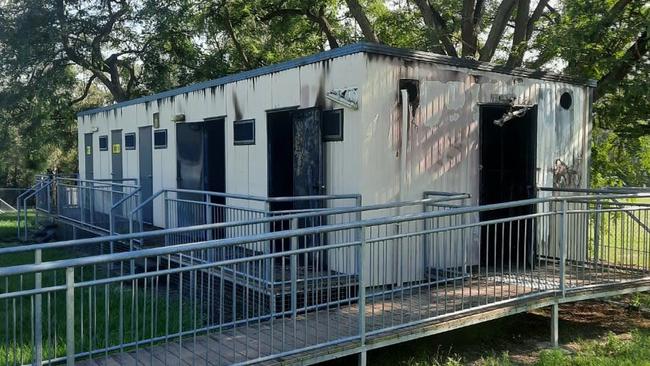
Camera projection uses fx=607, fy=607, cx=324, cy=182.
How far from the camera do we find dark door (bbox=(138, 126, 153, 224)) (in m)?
11.9

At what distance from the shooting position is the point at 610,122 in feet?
38.4

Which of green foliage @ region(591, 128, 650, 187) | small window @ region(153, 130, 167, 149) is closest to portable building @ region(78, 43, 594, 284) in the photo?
small window @ region(153, 130, 167, 149)

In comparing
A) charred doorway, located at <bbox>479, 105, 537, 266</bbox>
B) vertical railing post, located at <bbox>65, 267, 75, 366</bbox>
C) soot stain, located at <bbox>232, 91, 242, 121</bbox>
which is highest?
soot stain, located at <bbox>232, 91, 242, 121</bbox>

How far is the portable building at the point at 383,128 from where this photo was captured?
22.0 ft

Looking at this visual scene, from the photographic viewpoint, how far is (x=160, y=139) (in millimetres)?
11359

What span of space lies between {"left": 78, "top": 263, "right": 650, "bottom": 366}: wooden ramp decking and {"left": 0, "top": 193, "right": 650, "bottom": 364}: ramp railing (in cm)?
1

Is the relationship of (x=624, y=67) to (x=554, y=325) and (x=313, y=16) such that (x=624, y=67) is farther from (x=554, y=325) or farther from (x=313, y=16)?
(x=313, y=16)

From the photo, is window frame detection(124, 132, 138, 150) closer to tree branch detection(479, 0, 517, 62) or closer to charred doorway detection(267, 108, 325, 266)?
charred doorway detection(267, 108, 325, 266)

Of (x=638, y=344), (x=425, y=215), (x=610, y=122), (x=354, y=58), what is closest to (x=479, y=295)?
(x=425, y=215)

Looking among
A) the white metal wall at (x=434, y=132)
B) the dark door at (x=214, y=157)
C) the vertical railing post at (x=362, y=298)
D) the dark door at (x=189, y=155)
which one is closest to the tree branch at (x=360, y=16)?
the dark door at (x=189, y=155)

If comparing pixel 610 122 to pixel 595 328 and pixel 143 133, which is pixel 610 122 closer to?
pixel 595 328

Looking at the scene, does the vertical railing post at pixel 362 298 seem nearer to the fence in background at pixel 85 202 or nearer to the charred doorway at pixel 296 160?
the charred doorway at pixel 296 160

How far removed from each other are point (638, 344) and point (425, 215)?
103 inches

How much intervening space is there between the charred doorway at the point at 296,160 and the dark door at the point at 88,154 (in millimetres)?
8846
